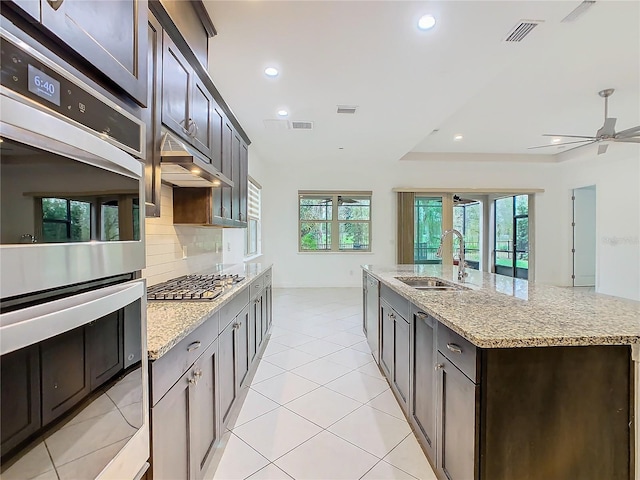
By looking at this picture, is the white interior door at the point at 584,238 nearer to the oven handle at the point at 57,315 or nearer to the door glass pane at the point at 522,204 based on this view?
the door glass pane at the point at 522,204

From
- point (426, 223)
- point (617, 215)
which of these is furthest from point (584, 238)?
point (426, 223)

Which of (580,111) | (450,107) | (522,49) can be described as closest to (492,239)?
(580,111)

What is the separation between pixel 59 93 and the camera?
2.05ft

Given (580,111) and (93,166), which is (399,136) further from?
(93,166)

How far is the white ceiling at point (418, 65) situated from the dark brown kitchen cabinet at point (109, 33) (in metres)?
1.47

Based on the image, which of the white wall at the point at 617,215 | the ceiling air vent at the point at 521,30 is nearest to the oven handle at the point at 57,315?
the ceiling air vent at the point at 521,30

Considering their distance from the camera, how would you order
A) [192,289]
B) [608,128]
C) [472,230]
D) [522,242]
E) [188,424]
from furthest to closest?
[472,230] → [522,242] → [608,128] → [192,289] → [188,424]

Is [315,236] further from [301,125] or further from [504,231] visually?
[504,231]

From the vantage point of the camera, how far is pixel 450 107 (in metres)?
3.88

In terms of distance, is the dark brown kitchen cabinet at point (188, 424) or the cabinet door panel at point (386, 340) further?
the cabinet door panel at point (386, 340)

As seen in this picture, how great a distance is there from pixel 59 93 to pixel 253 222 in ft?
19.1

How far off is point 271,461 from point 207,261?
216 cm

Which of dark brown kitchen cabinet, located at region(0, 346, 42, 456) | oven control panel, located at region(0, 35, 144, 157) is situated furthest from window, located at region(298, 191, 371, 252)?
dark brown kitchen cabinet, located at region(0, 346, 42, 456)

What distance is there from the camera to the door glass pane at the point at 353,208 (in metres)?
7.49
